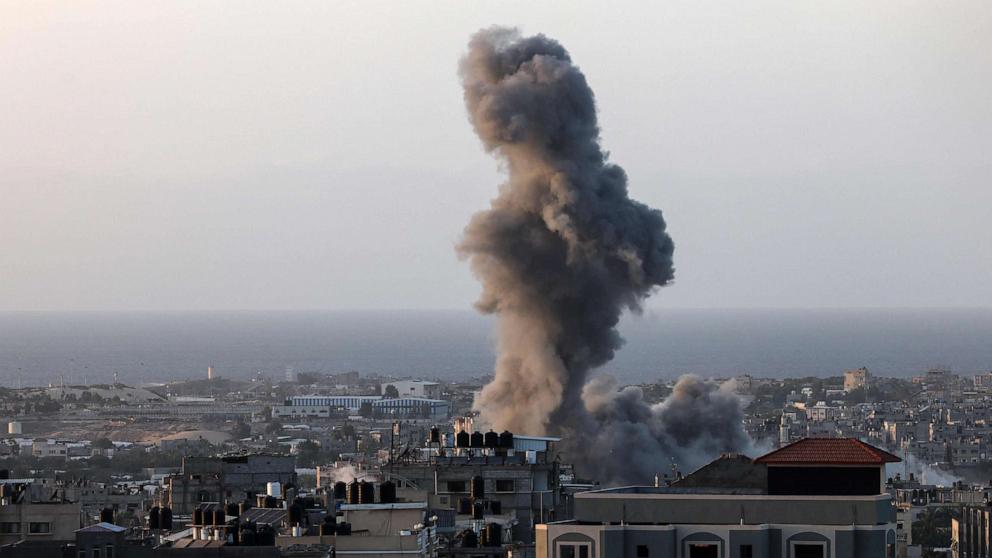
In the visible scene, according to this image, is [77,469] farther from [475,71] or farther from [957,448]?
[475,71]

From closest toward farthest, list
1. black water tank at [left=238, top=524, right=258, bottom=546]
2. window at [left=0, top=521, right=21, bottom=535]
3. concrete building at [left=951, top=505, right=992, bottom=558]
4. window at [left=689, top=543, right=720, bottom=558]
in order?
window at [left=689, top=543, right=720, bottom=558] → black water tank at [left=238, top=524, right=258, bottom=546] → window at [left=0, top=521, right=21, bottom=535] → concrete building at [left=951, top=505, right=992, bottom=558]

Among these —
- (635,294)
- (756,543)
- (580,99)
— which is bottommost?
(756,543)

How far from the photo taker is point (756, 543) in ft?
141

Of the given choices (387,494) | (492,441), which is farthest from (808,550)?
(492,441)

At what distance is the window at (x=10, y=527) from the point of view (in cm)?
6644

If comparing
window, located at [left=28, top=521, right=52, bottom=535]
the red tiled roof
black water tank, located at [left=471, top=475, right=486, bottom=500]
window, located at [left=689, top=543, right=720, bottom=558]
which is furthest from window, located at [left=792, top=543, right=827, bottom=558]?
black water tank, located at [left=471, top=475, right=486, bottom=500]

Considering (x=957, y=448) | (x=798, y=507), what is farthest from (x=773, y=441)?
(x=798, y=507)

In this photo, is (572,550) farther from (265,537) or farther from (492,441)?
(492,441)

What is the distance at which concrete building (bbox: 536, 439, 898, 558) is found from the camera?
43.2 m

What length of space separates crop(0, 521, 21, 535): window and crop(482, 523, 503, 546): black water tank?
9778mm

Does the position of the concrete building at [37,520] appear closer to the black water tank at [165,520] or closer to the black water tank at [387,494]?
the black water tank at [165,520]

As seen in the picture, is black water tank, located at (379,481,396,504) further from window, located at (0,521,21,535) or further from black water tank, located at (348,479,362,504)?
window, located at (0,521,21,535)

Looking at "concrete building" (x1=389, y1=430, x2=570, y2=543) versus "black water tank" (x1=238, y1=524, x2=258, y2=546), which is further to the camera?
"concrete building" (x1=389, y1=430, x2=570, y2=543)

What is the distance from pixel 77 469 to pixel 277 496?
9924cm
